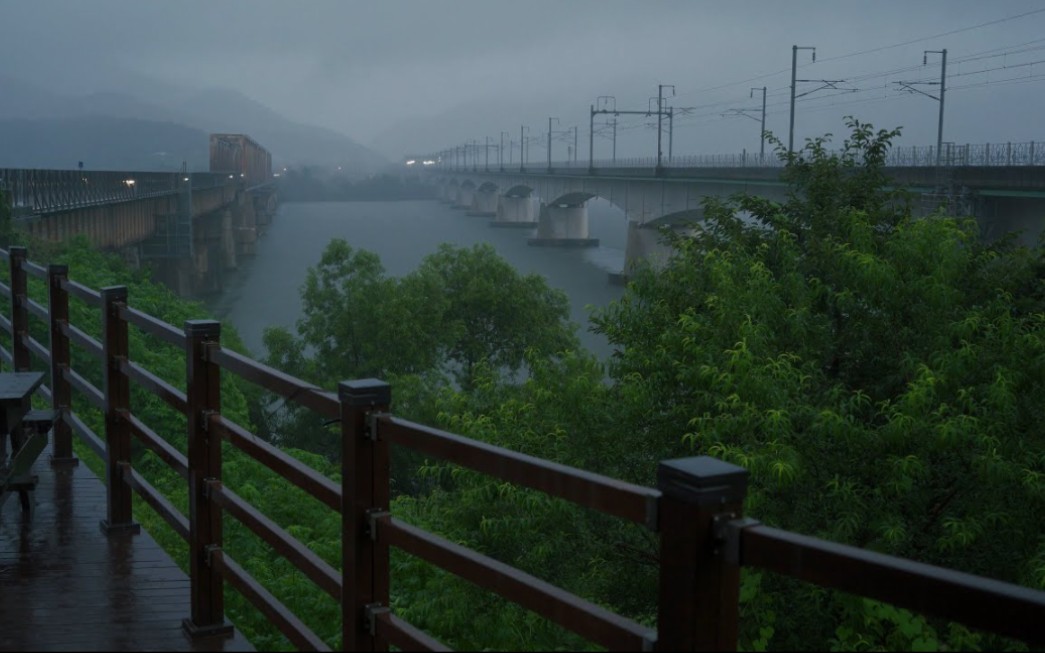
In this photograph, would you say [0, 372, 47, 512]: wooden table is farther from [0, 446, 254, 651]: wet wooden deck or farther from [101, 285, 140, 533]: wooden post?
[101, 285, 140, 533]: wooden post

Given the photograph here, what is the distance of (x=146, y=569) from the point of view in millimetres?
5496

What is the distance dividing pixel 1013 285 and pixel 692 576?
16.4 metres

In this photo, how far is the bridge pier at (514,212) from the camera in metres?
129

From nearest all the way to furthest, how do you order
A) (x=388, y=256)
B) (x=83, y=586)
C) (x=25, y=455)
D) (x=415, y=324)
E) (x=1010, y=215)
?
(x=83, y=586) < (x=25, y=455) < (x=1010, y=215) < (x=415, y=324) < (x=388, y=256)

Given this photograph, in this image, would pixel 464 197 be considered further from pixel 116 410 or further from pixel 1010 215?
pixel 116 410

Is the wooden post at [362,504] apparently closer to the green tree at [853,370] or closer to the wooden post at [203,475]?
the wooden post at [203,475]

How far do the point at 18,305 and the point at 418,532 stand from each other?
5.27m

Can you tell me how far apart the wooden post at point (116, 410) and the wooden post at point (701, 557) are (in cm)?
392

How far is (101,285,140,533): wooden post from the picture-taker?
18.4 ft

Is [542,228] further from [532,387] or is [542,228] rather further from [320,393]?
[320,393]

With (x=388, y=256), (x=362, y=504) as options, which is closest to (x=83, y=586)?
(x=362, y=504)

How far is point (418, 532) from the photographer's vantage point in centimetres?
323

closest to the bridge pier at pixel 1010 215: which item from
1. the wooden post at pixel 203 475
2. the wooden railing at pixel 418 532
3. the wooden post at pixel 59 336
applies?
the wooden post at pixel 59 336

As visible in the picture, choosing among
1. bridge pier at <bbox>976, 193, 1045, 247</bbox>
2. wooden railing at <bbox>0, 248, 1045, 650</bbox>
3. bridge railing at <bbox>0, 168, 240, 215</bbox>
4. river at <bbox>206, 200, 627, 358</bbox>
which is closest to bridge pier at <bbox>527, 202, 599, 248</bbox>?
river at <bbox>206, 200, 627, 358</bbox>
